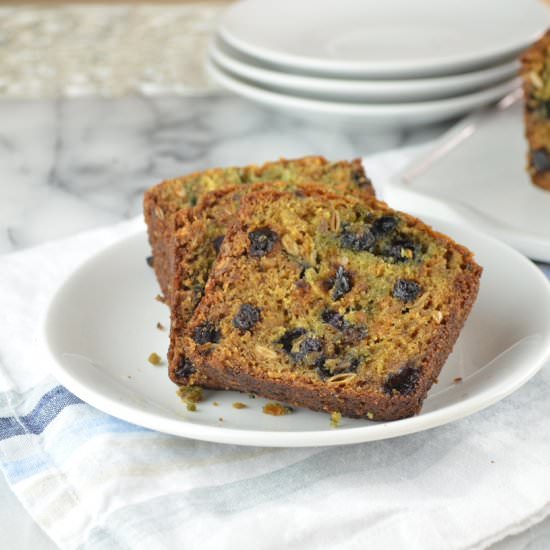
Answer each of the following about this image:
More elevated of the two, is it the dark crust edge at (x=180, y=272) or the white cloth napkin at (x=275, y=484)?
the dark crust edge at (x=180, y=272)

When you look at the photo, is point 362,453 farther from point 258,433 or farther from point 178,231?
point 178,231

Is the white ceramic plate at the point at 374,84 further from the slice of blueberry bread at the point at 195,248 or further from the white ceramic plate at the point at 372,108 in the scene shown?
the slice of blueberry bread at the point at 195,248

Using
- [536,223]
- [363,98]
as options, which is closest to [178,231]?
[536,223]

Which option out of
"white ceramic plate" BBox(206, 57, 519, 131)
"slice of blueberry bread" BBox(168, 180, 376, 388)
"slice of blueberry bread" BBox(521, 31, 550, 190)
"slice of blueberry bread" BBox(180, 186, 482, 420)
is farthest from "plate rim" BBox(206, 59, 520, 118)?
"slice of blueberry bread" BBox(180, 186, 482, 420)

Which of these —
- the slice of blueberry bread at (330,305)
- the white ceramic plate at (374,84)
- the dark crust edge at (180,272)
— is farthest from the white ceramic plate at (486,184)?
the dark crust edge at (180,272)

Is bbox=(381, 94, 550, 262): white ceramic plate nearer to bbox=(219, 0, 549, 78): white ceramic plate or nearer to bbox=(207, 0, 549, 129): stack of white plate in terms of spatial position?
bbox=(207, 0, 549, 129): stack of white plate

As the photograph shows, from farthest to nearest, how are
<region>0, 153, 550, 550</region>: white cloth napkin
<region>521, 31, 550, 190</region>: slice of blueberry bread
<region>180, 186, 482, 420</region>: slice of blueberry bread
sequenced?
<region>521, 31, 550, 190</region>: slice of blueberry bread < <region>180, 186, 482, 420</region>: slice of blueberry bread < <region>0, 153, 550, 550</region>: white cloth napkin
